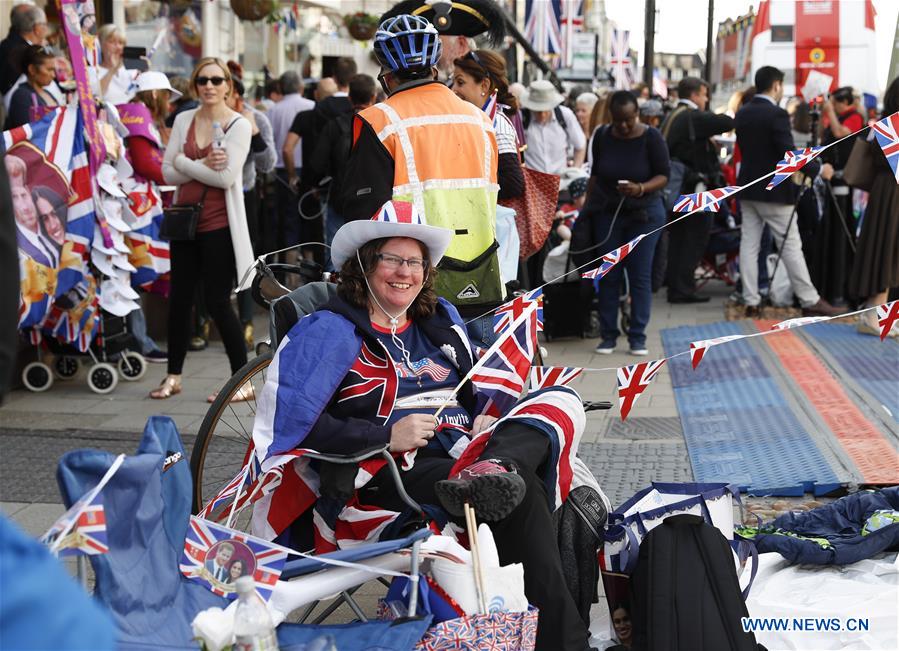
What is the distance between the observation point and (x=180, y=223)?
6895 mm

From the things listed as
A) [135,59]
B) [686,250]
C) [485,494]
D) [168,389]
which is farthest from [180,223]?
[686,250]

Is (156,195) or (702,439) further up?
(156,195)

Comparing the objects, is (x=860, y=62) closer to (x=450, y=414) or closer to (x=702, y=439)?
(x=702, y=439)

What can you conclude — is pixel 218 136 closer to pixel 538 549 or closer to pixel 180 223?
pixel 180 223

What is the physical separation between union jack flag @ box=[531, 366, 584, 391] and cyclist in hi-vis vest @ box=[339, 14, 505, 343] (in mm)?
367

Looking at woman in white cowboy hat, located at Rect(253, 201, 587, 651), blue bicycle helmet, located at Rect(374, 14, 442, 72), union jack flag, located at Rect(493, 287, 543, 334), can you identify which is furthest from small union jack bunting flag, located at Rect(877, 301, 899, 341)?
blue bicycle helmet, located at Rect(374, 14, 442, 72)

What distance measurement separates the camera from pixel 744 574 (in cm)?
383

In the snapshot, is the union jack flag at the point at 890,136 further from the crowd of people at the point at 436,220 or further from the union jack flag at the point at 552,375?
the crowd of people at the point at 436,220

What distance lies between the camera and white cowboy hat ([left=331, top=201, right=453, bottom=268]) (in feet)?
12.7

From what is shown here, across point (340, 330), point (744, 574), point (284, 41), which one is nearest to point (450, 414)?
point (340, 330)

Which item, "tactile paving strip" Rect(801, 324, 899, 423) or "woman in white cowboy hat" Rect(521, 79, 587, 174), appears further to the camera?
"woman in white cowboy hat" Rect(521, 79, 587, 174)

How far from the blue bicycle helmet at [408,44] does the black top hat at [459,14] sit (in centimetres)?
115

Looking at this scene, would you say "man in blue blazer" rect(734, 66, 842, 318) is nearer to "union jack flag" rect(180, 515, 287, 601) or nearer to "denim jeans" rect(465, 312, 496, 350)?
"denim jeans" rect(465, 312, 496, 350)

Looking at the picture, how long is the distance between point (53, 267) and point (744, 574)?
4696 mm
